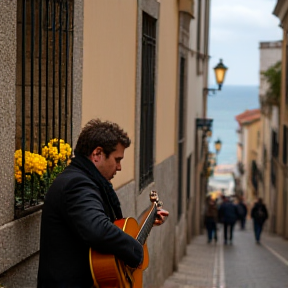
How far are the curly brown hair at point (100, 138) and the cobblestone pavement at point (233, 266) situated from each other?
835cm

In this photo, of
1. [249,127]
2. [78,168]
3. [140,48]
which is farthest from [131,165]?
[249,127]

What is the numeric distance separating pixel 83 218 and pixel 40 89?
170 cm

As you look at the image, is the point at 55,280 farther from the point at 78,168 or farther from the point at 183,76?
the point at 183,76

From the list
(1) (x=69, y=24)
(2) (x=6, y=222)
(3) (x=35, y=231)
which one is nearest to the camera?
(2) (x=6, y=222)

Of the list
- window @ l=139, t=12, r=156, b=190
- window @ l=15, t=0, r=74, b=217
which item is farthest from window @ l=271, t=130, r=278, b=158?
window @ l=15, t=0, r=74, b=217

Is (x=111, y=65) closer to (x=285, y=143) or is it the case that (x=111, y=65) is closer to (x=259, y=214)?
(x=259, y=214)

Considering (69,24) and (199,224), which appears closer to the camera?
(69,24)

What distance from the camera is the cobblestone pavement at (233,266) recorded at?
13891mm

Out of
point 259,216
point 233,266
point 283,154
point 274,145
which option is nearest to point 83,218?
point 233,266

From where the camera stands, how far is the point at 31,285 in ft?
16.3

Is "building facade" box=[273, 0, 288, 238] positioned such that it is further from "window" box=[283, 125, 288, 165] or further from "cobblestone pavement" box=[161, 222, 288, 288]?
"cobblestone pavement" box=[161, 222, 288, 288]

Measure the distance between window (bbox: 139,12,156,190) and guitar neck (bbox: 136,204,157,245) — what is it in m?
5.29

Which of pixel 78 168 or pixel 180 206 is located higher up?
pixel 78 168

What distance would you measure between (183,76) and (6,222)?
12784 mm
